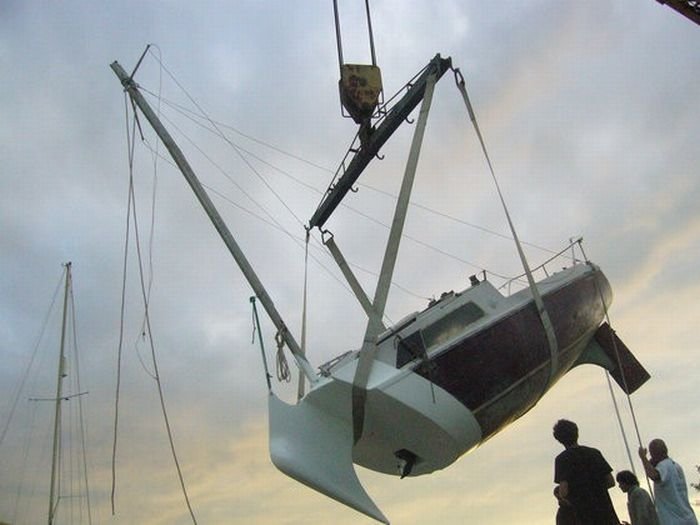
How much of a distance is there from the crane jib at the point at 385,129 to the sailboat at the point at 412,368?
30 millimetres

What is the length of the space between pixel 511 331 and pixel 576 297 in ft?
10.1

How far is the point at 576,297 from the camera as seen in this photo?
44.3 feet

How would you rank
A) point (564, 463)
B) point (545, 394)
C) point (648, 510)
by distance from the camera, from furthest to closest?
A: point (545, 394) < point (648, 510) < point (564, 463)

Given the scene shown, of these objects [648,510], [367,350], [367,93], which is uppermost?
[367,93]

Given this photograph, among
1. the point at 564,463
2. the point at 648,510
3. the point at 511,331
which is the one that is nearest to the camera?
the point at 564,463

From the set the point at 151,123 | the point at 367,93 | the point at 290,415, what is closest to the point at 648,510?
the point at 290,415

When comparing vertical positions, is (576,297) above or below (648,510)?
above

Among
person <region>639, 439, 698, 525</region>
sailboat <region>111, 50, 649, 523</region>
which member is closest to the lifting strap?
sailboat <region>111, 50, 649, 523</region>

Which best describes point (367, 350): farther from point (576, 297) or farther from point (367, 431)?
point (576, 297)

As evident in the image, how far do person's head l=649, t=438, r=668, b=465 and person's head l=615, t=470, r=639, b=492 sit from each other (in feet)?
1.02

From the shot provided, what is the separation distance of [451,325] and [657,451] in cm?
467

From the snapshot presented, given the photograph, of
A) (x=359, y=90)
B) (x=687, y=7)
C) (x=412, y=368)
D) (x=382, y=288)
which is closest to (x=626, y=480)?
(x=412, y=368)

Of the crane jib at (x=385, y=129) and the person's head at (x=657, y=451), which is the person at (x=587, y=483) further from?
the crane jib at (x=385, y=129)

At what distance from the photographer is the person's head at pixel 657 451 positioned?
6836 millimetres
